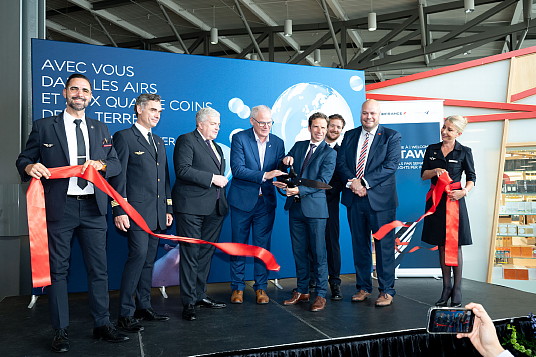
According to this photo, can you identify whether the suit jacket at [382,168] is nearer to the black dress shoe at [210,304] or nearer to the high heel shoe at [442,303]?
the high heel shoe at [442,303]

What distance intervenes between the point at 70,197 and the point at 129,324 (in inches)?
37.5

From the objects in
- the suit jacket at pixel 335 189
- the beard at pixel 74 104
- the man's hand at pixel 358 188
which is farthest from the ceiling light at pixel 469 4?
the beard at pixel 74 104

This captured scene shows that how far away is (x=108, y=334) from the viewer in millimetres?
2893

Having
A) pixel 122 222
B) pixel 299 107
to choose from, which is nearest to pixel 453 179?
pixel 299 107

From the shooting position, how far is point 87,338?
9.79 ft

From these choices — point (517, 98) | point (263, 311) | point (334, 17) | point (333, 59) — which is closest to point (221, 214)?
point (263, 311)

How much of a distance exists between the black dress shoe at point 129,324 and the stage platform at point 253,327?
2.3 inches

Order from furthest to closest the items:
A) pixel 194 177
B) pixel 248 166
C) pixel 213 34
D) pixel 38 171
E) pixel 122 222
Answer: pixel 213 34 < pixel 248 166 < pixel 194 177 < pixel 122 222 < pixel 38 171

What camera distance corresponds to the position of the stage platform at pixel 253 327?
9.21 feet

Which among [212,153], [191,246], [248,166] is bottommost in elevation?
[191,246]

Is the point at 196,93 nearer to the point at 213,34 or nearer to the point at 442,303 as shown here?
the point at 442,303

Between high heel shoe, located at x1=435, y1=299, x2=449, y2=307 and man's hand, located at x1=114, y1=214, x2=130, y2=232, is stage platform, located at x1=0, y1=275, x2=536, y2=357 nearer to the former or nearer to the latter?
high heel shoe, located at x1=435, y1=299, x2=449, y2=307

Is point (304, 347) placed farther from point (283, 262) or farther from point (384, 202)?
point (283, 262)

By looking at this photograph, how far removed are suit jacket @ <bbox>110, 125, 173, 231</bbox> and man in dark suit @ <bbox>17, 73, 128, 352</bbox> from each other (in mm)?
226
